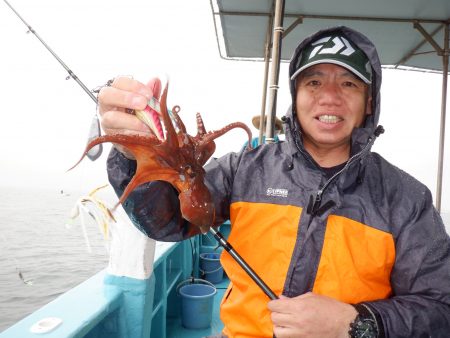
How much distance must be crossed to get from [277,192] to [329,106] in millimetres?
627

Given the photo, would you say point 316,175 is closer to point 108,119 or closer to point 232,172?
point 232,172

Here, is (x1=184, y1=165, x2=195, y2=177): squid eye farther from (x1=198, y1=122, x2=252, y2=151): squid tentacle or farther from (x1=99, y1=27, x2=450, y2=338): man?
(x1=99, y1=27, x2=450, y2=338): man

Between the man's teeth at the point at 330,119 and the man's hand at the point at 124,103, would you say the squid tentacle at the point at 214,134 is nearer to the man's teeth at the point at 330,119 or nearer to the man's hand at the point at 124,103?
the man's hand at the point at 124,103

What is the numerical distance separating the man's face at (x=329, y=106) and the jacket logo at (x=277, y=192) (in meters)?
0.41

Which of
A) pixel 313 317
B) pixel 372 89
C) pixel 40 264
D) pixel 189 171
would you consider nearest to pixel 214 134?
pixel 189 171

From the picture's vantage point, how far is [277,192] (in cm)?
208

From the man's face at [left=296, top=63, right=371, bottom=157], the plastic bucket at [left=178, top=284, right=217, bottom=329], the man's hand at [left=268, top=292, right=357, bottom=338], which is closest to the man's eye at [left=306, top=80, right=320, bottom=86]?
the man's face at [left=296, top=63, right=371, bottom=157]

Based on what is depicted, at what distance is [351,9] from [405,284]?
4.84m

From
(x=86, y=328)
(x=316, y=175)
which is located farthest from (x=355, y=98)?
(x=86, y=328)

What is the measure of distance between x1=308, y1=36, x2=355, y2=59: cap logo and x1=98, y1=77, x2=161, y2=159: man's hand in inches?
51.6

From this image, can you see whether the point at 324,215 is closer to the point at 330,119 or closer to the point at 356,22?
the point at 330,119

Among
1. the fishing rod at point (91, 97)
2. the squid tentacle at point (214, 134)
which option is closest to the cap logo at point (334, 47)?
the squid tentacle at point (214, 134)

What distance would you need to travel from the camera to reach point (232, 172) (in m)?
2.27

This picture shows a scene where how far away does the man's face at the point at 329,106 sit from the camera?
214 centimetres
